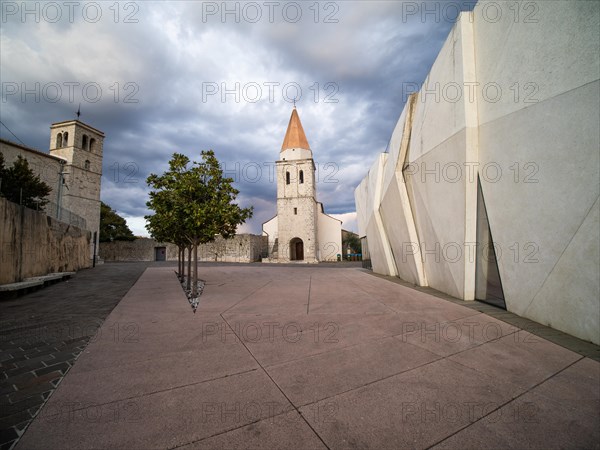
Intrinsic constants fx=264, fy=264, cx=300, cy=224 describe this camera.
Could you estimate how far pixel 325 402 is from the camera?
2482 millimetres

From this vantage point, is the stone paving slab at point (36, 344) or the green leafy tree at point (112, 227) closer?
the stone paving slab at point (36, 344)

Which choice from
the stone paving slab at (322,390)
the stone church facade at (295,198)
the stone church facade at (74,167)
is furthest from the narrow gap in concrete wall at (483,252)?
the stone church facade at (74,167)

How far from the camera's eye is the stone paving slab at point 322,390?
206 cm

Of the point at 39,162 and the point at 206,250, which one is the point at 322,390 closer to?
the point at 206,250

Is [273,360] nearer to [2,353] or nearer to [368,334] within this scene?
[368,334]

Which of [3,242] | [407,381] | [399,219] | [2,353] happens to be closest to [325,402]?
[407,381]

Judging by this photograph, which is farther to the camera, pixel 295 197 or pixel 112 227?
pixel 112 227

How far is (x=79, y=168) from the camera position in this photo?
31125 millimetres

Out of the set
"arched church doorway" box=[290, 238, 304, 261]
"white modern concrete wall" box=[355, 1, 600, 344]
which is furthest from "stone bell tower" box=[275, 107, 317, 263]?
"white modern concrete wall" box=[355, 1, 600, 344]

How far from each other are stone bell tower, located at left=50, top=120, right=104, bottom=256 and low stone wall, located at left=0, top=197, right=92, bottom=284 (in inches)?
695

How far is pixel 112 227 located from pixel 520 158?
48423 mm

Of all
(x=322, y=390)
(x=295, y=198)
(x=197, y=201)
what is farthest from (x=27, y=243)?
(x=295, y=198)

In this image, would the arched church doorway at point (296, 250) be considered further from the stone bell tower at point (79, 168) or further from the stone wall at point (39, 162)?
the stone wall at point (39, 162)

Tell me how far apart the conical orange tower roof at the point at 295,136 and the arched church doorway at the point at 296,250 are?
12.2 m
